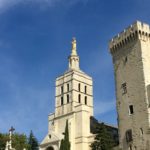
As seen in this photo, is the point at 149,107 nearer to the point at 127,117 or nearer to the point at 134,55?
the point at 127,117

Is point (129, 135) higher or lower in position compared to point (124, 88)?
lower

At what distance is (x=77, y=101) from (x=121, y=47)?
1934 cm

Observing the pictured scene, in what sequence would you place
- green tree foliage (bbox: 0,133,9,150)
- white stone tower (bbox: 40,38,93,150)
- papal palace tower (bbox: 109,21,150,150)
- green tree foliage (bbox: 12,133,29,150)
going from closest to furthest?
papal palace tower (bbox: 109,21,150,150)
white stone tower (bbox: 40,38,93,150)
green tree foliage (bbox: 0,133,9,150)
green tree foliage (bbox: 12,133,29,150)

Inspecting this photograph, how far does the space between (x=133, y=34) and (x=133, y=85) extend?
706 centimetres

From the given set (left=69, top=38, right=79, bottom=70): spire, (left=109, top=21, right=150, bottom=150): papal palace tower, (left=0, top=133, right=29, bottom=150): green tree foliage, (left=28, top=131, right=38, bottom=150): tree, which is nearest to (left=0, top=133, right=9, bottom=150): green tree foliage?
(left=0, top=133, right=29, bottom=150): green tree foliage

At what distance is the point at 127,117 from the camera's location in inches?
1836

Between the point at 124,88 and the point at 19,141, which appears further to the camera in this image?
the point at 19,141

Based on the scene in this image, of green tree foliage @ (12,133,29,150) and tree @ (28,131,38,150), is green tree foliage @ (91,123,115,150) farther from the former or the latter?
tree @ (28,131,38,150)

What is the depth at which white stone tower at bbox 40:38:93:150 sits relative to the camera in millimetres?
61353

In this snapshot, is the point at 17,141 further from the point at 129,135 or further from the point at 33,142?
the point at 129,135

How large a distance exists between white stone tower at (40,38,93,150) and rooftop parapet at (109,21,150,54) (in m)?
16.6

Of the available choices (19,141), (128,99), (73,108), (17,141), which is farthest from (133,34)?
(19,141)

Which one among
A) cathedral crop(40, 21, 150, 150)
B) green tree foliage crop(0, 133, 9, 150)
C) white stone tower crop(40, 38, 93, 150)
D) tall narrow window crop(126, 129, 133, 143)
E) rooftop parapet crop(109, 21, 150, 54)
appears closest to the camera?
cathedral crop(40, 21, 150, 150)

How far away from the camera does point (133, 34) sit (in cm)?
4806
